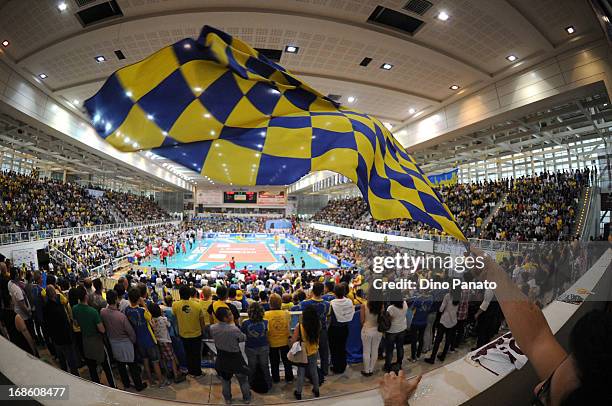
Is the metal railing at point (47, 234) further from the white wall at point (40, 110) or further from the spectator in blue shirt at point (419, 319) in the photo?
the spectator in blue shirt at point (419, 319)

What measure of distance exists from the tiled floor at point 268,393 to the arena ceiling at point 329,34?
21.0 ft

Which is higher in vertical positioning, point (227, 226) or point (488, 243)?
point (227, 226)

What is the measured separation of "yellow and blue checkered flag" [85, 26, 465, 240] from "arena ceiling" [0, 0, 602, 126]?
423 centimetres

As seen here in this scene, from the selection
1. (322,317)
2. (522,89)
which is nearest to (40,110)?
(322,317)

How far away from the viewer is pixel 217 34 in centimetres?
231

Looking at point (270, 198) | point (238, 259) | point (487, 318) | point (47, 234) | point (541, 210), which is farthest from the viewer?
point (270, 198)

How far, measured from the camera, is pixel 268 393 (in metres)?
2.97

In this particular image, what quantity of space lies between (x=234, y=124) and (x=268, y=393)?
2.85 meters

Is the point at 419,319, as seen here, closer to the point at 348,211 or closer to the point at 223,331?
the point at 223,331

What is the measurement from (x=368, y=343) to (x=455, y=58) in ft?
24.9

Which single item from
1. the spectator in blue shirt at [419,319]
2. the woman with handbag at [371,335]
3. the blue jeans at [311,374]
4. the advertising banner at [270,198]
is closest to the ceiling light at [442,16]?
the spectator in blue shirt at [419,319]

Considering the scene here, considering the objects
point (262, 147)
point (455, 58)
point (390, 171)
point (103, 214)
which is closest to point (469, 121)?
point (455, 58)

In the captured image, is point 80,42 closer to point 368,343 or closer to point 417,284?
point 368,343

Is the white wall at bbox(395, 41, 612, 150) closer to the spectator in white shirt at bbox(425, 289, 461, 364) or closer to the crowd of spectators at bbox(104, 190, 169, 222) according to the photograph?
the spectator in white shirt at bbox(425, 289, 461, 364)
